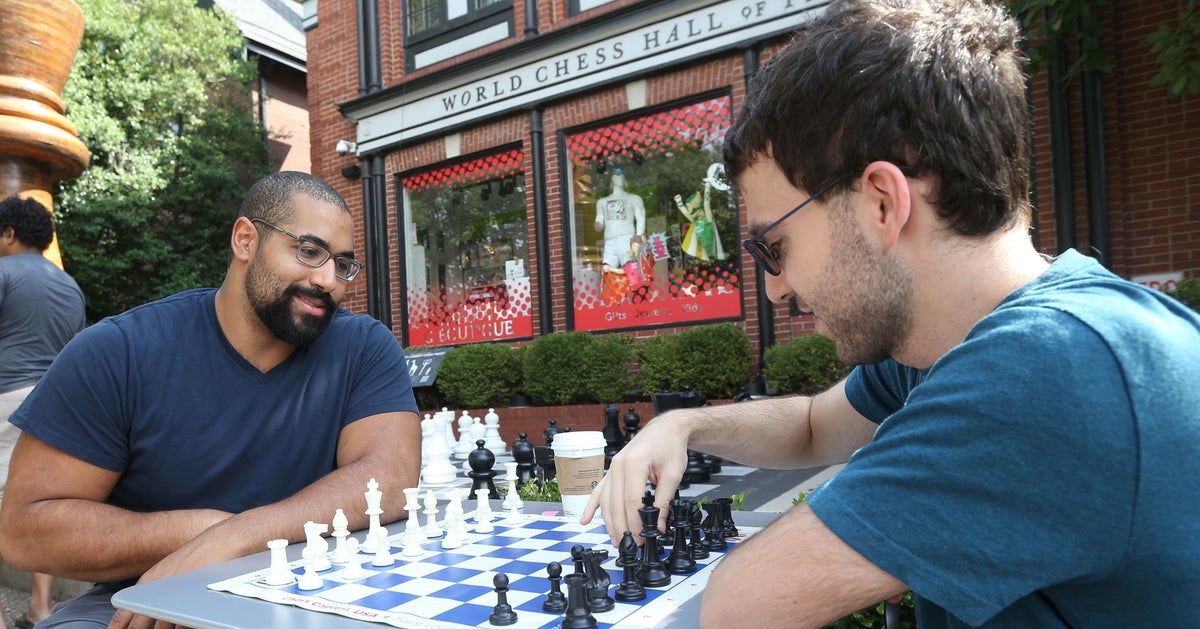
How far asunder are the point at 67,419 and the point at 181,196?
47.8 feet

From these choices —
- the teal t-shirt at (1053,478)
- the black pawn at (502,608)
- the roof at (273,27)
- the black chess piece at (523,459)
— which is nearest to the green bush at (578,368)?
the black chess piece at (523,459)

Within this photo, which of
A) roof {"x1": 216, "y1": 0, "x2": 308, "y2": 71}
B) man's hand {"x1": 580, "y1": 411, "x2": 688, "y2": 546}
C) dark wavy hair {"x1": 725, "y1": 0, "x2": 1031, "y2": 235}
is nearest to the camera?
dark wavy hair {"x1": 725, "y1": 0, "x2": 1031, "y2": 235}

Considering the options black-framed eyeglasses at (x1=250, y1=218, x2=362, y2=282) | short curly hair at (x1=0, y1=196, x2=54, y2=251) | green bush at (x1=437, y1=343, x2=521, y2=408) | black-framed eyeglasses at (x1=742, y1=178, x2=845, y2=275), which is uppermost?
short curly hair at (x1=0, y1=196, x2=54, y2=251)

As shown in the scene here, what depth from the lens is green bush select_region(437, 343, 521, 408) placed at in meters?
8.22

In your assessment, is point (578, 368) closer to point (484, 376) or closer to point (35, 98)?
point (484, 376)

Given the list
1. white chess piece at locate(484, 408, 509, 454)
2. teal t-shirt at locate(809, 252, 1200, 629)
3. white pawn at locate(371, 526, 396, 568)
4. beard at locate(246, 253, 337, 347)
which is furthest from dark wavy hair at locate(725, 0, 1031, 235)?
white chess piece at locate(484, 408, 509, 454)

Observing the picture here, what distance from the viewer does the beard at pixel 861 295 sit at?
1173 millimetres

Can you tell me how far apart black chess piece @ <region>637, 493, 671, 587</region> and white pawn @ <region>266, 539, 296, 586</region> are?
2.26 ft

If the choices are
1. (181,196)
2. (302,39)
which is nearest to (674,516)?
(181,196)

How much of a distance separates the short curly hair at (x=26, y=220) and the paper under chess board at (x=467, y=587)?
3.84m

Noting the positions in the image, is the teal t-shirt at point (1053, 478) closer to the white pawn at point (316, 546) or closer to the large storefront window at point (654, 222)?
the white pawn at point (316, 546)

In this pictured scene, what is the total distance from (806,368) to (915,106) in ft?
18.0

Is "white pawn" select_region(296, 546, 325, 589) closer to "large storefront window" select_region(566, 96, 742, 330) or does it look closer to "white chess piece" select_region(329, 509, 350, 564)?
"white chess piece" select_region(329, 509, 350, 564)

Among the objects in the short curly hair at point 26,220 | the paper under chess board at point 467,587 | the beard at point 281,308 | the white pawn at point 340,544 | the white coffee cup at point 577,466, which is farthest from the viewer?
the short curly hair at point 26,220
